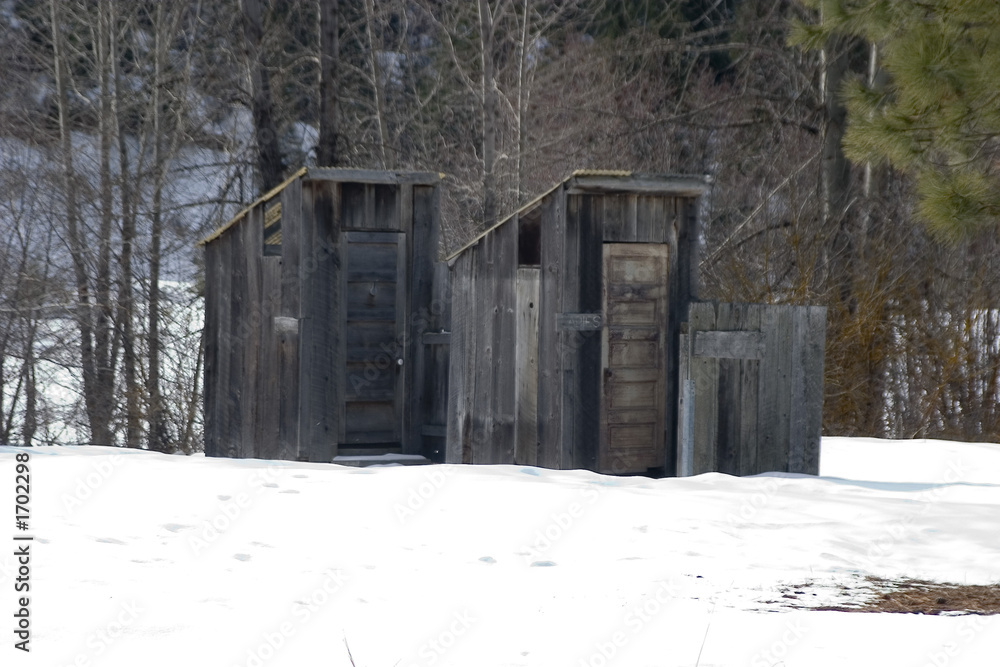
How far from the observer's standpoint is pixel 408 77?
76.6 feet

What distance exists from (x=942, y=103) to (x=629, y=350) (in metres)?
3.29

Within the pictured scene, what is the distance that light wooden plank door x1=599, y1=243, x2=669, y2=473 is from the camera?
8477mm

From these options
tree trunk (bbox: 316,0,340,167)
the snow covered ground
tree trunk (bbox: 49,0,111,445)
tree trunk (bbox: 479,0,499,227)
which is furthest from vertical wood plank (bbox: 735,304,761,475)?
tree trunk (bbox: 49,0,111,445)

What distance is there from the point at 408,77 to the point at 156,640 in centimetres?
2042

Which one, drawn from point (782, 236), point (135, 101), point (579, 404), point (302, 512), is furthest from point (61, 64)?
point (302, 512)

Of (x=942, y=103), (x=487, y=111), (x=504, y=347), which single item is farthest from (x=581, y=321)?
(x=487, y=111)

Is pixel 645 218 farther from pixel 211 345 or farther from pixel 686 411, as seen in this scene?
pixel 211 345

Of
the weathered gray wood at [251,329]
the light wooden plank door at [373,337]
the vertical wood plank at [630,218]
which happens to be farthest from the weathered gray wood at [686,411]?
the weathered gray wood at [251,329]

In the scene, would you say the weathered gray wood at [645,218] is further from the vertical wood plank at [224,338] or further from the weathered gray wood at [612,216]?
the vertical wood plank at [224,338]

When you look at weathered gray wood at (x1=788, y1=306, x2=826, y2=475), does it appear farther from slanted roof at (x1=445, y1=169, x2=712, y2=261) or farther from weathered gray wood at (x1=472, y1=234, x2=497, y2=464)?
weathered gray wood at (x1=472, y1=234, x2=497, y2=464)

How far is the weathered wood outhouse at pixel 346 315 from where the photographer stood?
9773 mm
